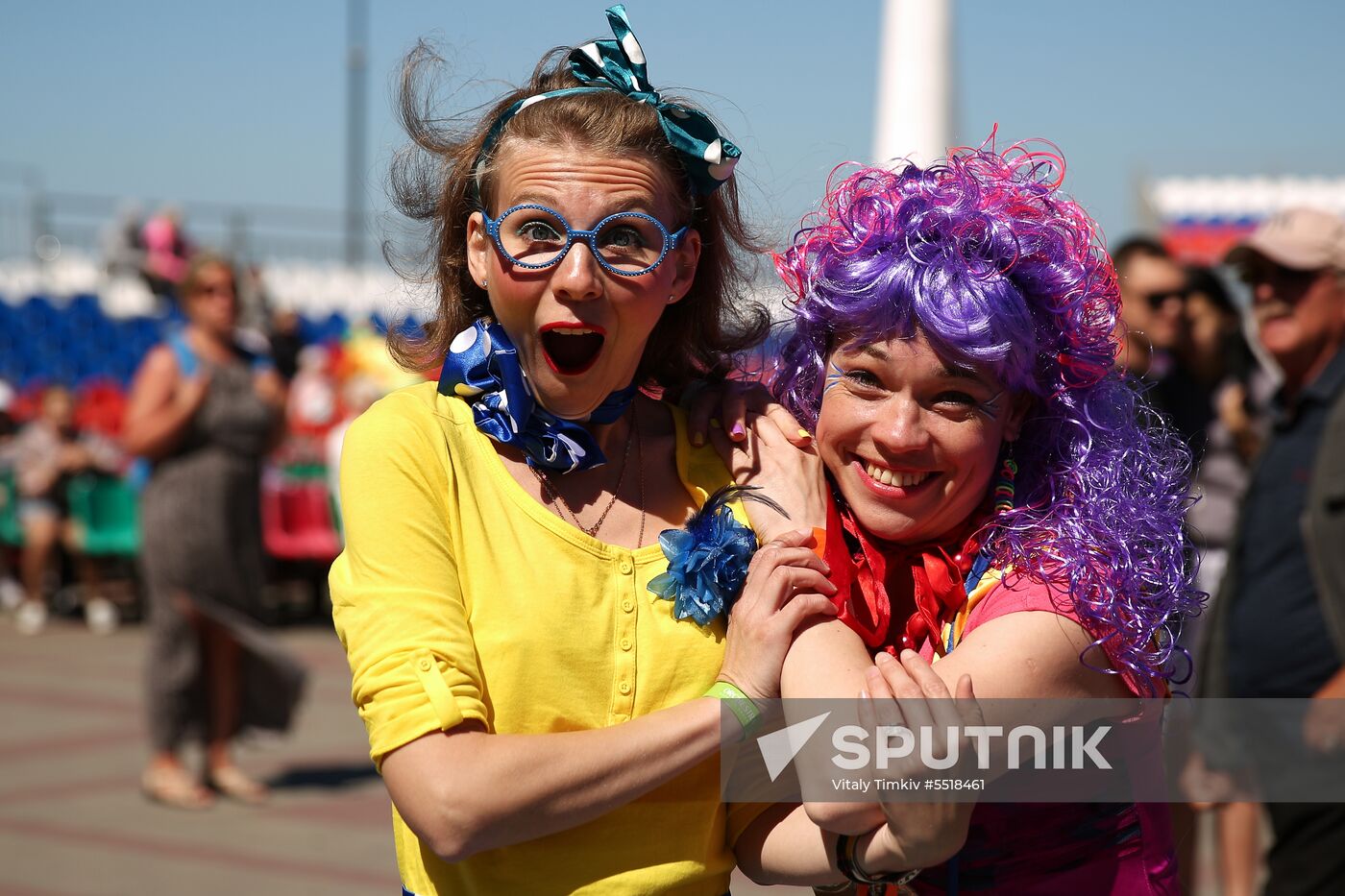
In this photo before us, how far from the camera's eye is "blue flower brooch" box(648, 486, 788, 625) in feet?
6.40

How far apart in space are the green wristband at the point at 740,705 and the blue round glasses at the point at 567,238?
576 millimetres

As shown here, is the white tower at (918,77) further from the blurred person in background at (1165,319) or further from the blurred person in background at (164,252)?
the blurred person in background at (164,252)

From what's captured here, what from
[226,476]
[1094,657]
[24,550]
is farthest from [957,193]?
[24,550]

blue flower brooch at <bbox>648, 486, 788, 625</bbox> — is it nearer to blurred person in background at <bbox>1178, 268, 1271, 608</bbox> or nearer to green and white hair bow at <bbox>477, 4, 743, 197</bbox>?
green and white hair bow at <bbox>477, 4, 743, 197</bbox>

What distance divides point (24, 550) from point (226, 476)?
625 centimetres

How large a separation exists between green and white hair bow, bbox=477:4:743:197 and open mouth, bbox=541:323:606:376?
0.90 ft

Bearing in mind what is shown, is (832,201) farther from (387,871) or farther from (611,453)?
(387,871)

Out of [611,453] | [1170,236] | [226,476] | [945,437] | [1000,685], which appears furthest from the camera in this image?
[1170,236]

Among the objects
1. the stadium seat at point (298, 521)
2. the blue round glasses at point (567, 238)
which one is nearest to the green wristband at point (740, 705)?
the blue round glasses at point (567, 238)

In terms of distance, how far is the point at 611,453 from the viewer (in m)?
2.14

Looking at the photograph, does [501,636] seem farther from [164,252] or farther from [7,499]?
[164,252]

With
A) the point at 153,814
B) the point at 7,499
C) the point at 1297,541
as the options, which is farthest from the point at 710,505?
the point at 7,499

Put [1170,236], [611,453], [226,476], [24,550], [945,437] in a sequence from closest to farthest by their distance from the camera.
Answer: [945,437]
[611,453]
[226,476]
[24,550]
[1170,236]

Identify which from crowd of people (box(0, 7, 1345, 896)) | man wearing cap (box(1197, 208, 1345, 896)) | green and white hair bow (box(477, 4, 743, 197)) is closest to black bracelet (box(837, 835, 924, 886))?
crowd of people (box(0, 7, 1345, 896))
